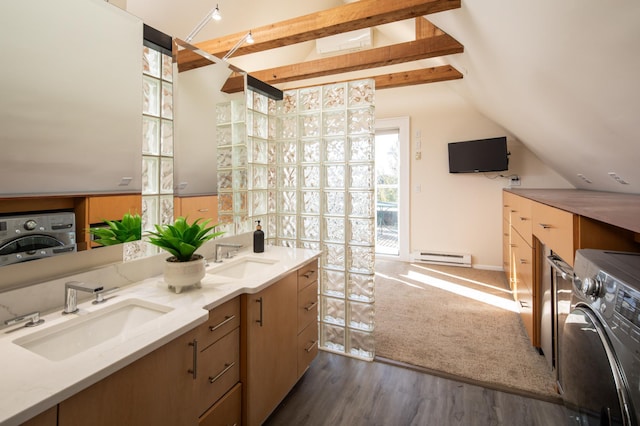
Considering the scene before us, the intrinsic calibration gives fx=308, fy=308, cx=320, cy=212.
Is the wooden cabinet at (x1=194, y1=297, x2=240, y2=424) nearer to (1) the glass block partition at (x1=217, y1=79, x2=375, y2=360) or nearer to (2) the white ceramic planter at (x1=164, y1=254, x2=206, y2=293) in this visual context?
(2) the white ceramic planter at (x1=164, y1=254, x2=206, y2=293)

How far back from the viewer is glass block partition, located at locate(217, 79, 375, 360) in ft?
7.00

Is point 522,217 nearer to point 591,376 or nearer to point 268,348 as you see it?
point 591,376

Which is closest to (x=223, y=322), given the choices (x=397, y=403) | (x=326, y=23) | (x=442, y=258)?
(x=397, y=403)

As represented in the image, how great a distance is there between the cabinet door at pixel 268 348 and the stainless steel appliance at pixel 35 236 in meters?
0.73

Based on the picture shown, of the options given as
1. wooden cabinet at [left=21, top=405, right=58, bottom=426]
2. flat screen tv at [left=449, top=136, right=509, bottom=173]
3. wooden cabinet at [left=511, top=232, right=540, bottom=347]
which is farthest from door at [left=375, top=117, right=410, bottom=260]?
wooden cabinet at [left=21, top=405, right=58, bottom=426]

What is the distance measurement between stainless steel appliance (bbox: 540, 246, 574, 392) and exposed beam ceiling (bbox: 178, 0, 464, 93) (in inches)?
62.9

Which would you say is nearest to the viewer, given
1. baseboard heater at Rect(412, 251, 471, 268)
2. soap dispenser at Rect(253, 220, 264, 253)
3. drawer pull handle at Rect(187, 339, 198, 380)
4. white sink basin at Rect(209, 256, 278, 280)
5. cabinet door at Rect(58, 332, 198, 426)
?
cabinet door at Rect(58, 332, 198, 426)

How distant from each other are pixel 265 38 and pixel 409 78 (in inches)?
74.8

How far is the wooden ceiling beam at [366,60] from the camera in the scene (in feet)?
8.48

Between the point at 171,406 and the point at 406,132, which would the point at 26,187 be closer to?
the point at 171,406

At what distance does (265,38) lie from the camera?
98.3 inches

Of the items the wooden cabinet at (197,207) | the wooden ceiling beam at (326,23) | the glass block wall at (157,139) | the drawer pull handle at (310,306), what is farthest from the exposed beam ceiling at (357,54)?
the drawer pull handle at (310,306)

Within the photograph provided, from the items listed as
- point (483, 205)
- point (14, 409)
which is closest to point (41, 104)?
point (14, 409)

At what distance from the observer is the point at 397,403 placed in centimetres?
177
